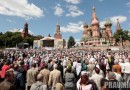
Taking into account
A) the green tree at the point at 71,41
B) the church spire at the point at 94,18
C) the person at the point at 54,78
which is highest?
the church spire at the point at 94,18

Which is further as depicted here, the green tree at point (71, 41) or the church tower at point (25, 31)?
the church tower at point (25, 31)

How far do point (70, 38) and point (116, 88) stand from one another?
123 meters

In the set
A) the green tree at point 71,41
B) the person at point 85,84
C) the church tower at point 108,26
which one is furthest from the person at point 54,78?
the green tree at point 71,41

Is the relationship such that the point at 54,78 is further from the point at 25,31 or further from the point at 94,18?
the point at 25,31

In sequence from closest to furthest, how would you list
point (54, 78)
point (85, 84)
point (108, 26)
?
point (85, 84), point (54, 78), point (108, 26)

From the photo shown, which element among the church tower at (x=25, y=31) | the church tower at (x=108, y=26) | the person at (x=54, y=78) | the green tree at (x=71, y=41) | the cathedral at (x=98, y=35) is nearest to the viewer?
the person at (x=54, y=78)

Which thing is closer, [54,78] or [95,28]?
[54,78]

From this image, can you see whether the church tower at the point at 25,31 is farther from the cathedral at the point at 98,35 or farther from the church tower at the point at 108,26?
the church tower at the point at 108,26

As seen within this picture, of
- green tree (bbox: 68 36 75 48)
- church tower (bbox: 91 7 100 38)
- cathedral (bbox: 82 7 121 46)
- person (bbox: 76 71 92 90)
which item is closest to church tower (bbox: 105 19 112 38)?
cathedral (bbox: 82 7 121 46)

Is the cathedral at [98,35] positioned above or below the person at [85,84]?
above

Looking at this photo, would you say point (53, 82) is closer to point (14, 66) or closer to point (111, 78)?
point (14, 66)

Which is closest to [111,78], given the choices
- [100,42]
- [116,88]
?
[116,88]

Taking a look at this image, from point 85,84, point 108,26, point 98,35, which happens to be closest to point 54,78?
point 85,84

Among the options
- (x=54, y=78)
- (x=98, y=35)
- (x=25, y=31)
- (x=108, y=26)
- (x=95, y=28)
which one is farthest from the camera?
(x=25, y=31)
